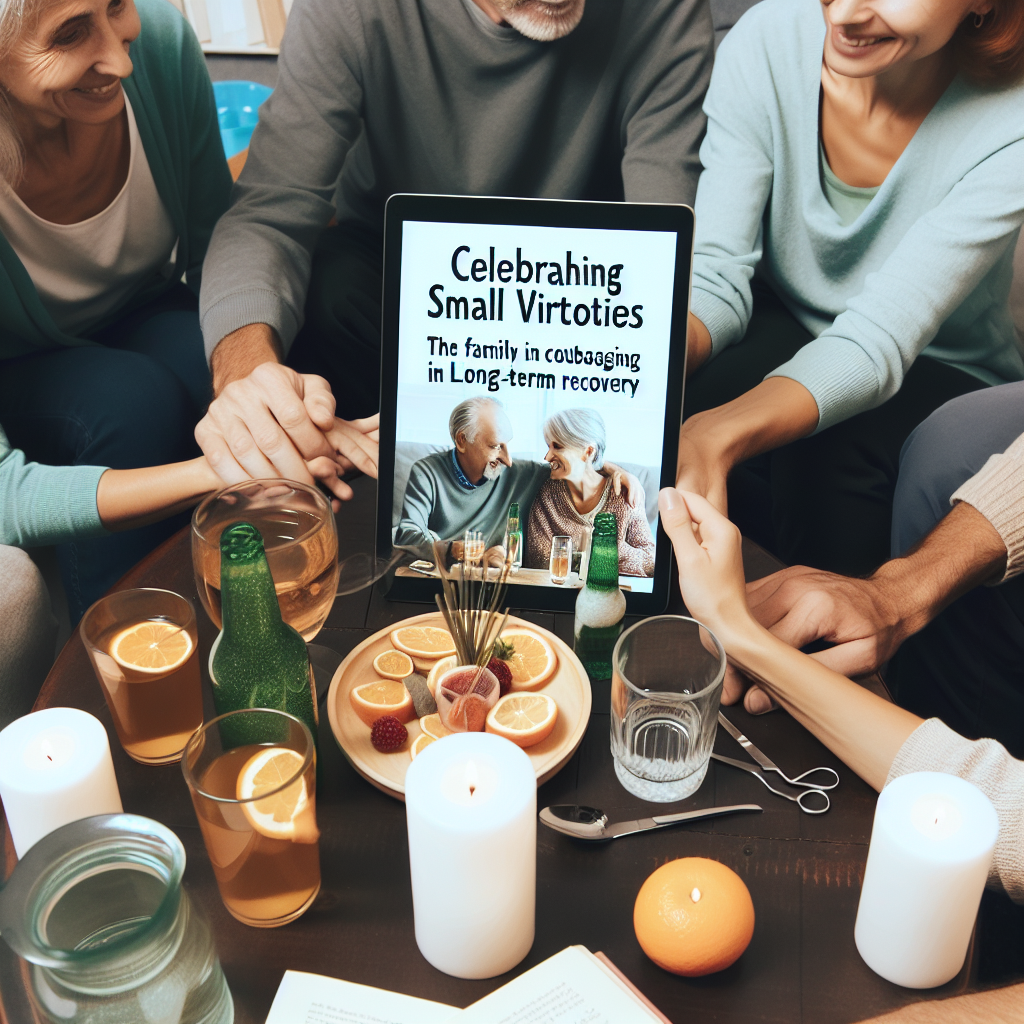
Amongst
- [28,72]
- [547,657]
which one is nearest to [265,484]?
[547,657]

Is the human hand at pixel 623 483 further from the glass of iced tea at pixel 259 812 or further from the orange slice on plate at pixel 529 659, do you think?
the glass of iced tea at pixel 259 812

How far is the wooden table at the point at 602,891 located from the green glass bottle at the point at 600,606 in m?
0.03

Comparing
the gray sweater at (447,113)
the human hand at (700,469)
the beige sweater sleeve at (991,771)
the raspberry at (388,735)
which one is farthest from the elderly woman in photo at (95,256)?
the beige sweater sleeve at (991,771)

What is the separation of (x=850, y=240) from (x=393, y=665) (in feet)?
3.88

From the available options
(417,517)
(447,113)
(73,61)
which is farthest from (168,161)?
(417,517)

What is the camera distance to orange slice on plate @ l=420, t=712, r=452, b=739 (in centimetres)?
83

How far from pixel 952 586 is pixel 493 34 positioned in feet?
3.79

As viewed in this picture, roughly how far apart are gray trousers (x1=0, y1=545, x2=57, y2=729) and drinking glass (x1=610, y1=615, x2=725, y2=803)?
2.50 ft

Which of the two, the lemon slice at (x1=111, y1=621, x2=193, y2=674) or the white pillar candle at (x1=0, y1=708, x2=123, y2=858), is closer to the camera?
the white pillar candle at (x1=0, y1=708, x2=123, y2=858)

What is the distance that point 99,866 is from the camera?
0.60 metres

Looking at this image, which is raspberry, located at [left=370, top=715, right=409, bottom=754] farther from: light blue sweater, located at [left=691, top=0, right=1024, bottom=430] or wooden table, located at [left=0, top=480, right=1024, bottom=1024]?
light blue sweater, located at [left=691, top=0, right=1024, bottom=430]

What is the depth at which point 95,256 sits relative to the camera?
5.22 ft

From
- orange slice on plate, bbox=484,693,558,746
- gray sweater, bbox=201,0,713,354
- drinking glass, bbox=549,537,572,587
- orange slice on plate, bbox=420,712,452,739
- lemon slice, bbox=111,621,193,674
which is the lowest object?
orange slice on plate, bbox=420,712,452,739

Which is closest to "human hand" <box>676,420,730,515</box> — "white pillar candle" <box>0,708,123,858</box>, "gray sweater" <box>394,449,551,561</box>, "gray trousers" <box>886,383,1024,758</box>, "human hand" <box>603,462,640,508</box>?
"human hand" <box>603,462,640,508</box>
